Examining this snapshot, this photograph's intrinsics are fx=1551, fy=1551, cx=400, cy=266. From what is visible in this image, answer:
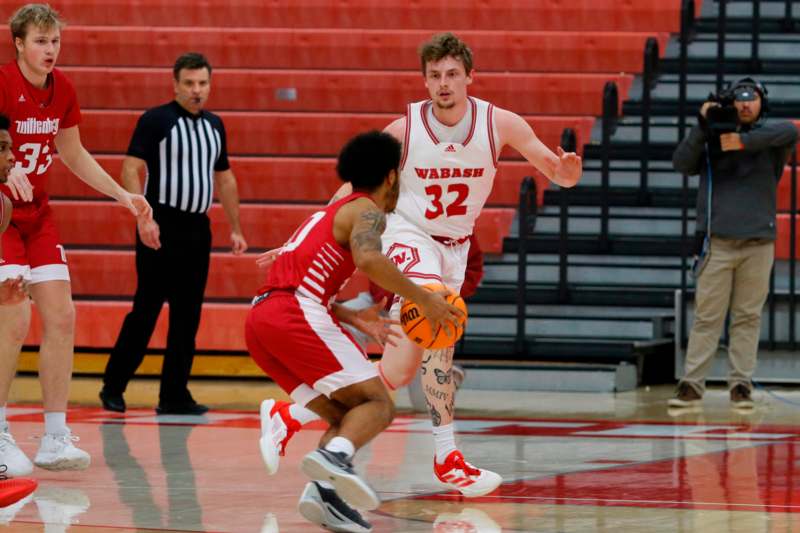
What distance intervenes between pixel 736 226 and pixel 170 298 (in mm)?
3472

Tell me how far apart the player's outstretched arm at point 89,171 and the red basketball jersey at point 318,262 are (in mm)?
1709

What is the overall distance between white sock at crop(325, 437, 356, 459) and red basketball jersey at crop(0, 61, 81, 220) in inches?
85.9

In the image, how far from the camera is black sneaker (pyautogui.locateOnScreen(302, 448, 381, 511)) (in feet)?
16.3

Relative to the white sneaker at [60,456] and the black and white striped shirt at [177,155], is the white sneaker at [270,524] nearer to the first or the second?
the white sneaker at [60,456]

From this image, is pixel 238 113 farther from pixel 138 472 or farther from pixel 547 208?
pixel 138 472

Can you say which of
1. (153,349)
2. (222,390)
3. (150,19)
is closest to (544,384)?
(222,390)

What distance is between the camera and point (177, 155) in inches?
367

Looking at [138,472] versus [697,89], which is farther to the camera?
[697,89]

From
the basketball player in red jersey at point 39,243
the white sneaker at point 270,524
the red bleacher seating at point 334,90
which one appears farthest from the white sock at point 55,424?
the red bleacher seating at point 334,90

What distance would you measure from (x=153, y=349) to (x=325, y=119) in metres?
2.85

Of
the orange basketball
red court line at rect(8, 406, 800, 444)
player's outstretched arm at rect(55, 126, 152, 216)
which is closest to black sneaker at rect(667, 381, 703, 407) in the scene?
red court line at rect(8, 406, 800, 444)

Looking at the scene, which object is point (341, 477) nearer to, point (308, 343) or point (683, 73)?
point (308, 343)

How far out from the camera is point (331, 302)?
547cm

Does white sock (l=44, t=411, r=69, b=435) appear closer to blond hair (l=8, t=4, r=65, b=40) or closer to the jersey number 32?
blond hair (l=8, t=4, r=65, b=40)
